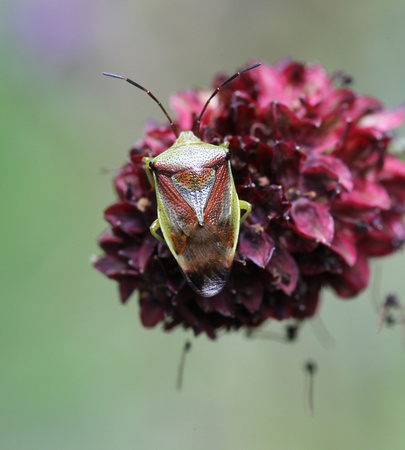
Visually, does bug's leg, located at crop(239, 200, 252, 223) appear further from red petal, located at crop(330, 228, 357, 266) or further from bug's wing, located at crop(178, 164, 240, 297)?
red petal, located at crop(330, 228, 357, 266)

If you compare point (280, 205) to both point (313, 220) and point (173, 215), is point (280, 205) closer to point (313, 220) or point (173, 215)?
point (313, 220)

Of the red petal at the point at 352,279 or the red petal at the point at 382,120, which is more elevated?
the red petal at the point at 382,120

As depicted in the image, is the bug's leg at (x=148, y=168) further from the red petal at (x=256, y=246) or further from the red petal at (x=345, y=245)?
the red petal at (x=345, y=245)

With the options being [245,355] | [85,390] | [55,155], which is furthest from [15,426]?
[55,155]

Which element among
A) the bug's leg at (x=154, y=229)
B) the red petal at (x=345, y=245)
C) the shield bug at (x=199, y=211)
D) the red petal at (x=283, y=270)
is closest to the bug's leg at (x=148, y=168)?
the shield bug at (x=199, y=211)

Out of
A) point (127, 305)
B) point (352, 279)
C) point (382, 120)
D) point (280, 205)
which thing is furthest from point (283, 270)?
point (127, 305)

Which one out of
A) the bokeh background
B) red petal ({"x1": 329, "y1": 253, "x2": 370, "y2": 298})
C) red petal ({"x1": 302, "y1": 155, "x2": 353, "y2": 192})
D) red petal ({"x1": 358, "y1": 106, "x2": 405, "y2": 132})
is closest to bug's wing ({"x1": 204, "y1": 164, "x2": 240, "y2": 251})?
red petal ({"x1": 302, "y1": 155, "x2": 353, "y2": 192})

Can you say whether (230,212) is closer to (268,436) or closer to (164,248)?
(164,248)
